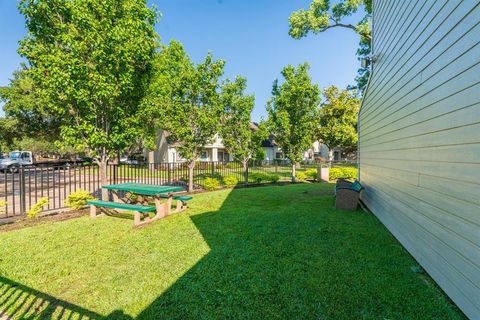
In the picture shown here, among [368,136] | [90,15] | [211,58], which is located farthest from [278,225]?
[211,58]

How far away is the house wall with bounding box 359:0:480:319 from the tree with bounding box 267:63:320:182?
8.32 meters

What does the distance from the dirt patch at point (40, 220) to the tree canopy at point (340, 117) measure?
23205 millimetres

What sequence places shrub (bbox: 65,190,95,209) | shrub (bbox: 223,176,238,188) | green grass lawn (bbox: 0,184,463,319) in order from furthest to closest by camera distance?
shrub (bbox: 223,176,238,188) < shrub (bbox: 65,190,95,209) < green grass lawn (bbox: 0,184,463,319)

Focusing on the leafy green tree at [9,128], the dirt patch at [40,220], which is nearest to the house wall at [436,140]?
the dirt patch at [40,220]

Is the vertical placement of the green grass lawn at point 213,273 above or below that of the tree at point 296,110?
below

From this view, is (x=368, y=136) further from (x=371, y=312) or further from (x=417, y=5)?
(x=371, y=312)

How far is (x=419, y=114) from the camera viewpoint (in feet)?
12.0

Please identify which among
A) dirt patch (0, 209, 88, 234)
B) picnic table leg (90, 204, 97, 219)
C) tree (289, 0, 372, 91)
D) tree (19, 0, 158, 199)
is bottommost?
dirt patch (0, 209, 88, 234)

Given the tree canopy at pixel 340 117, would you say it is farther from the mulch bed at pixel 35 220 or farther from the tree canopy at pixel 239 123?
the mulch bed at pixel 35 220

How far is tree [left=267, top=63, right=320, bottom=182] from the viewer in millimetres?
13789

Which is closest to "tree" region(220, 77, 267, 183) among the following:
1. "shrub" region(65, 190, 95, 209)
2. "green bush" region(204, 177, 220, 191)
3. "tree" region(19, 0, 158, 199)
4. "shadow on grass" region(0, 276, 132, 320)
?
"green bush" region(204, 177, 220, 191)

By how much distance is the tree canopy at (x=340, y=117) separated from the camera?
24328 millimetres

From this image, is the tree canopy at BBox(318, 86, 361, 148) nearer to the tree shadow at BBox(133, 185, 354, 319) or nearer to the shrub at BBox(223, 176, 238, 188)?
the shrub at BBox(223, 176, 238, 188)

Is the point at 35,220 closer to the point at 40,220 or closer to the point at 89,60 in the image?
the point at 40,220
